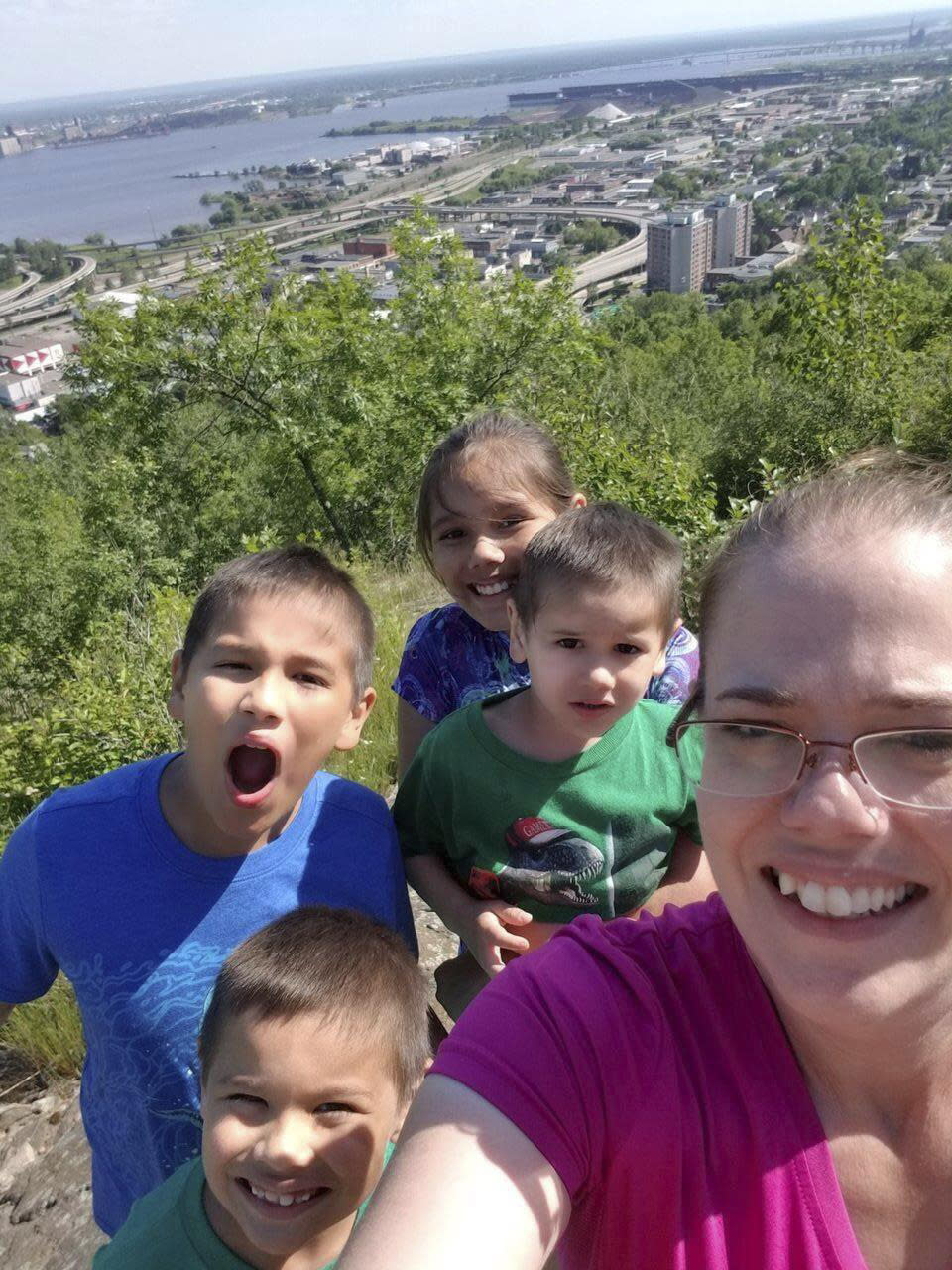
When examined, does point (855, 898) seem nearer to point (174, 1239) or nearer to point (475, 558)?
point (174, 1239)

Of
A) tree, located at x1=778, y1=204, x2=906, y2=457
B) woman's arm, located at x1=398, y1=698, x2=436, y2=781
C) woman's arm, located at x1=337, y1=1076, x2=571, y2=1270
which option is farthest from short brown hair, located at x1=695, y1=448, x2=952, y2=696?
tree, located at x1=778, y1=204, x2=906, y2=457

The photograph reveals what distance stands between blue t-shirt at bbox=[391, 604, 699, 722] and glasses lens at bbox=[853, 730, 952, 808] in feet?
4.23

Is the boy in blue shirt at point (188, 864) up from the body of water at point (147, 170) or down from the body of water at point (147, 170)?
up

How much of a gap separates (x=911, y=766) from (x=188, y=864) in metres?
1.21

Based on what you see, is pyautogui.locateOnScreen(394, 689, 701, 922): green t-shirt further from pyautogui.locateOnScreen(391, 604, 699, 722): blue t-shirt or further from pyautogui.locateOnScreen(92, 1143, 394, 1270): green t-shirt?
pyautogui.locateOnScreen(92, 1143, 394, 1270): green t-shirt

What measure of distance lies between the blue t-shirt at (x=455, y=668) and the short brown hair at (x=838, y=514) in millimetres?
1072

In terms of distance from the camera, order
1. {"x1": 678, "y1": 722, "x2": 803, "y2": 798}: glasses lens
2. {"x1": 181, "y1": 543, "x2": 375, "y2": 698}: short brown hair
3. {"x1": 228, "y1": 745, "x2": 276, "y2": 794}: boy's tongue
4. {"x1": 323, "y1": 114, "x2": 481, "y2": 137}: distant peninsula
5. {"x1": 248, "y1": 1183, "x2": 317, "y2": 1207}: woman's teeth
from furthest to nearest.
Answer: {"x1": 323, "y1": 114, "x2": 481, "y2": 137}: distant peninsula → {"x1": 181, "y1": 543, "x2": 375, "y2": 698}: short brown hair → {"x1": 228, "y1": 745, "x2": 276, "y2": 794}: boy's tongue → {"x1": 248, "y1": 1183, "x2": 317, "y2": 1207}: woman's teeth → {"x1": 678, "y1": 722, "x2": 803, "y2": 798}: glasses lens

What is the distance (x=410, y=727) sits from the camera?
244cm

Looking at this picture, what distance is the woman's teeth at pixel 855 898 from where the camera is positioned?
1.06 metres

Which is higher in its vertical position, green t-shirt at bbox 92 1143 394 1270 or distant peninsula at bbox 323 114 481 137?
green t-shirt at bbox 92 1143 394 1270

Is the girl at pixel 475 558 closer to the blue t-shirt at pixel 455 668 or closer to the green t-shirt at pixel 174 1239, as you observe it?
the blue t-shirt at pixel 455 668

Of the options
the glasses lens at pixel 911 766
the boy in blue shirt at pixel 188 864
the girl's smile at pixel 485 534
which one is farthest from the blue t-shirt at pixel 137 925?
the glasses lens at pixel 911 766

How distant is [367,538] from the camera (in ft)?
58.2

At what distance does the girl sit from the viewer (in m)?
2.39
